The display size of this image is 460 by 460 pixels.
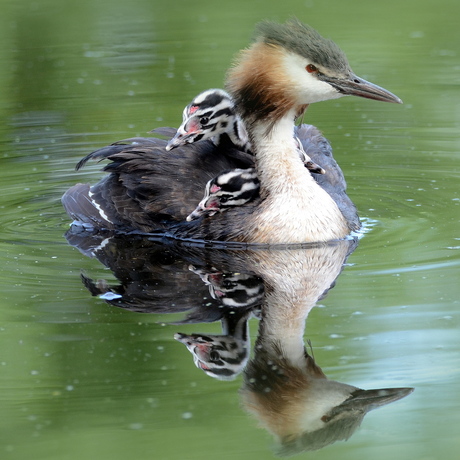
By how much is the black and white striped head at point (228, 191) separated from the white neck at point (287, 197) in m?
0.09

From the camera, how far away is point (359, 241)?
8102mm

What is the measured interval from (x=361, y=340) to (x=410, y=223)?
252cm

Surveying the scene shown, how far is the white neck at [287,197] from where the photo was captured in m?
8.07

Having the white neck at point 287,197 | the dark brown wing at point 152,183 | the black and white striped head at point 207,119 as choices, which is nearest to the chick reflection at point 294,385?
the white neck at point 287,197

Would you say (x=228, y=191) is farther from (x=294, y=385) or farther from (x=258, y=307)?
(x=294, y=385)

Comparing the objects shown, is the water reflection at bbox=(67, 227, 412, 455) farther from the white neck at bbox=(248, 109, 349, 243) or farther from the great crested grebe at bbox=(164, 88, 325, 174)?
the great crested grebe at bbox=(164, 88, 325, 174)

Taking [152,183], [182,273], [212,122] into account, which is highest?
[212,122]

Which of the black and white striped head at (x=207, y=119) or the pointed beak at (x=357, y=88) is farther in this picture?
the black and white striped head at (x=207, y=119)

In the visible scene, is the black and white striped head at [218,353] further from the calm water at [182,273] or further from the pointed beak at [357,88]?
the pointed beak at [357,88]

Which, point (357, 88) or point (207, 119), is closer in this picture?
point (357, 88)

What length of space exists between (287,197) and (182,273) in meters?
1.14

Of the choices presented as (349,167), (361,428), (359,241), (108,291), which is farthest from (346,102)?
(361,428)

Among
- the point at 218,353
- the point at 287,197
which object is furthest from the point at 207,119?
the point at 218,353

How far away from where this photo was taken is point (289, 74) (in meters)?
8.10
